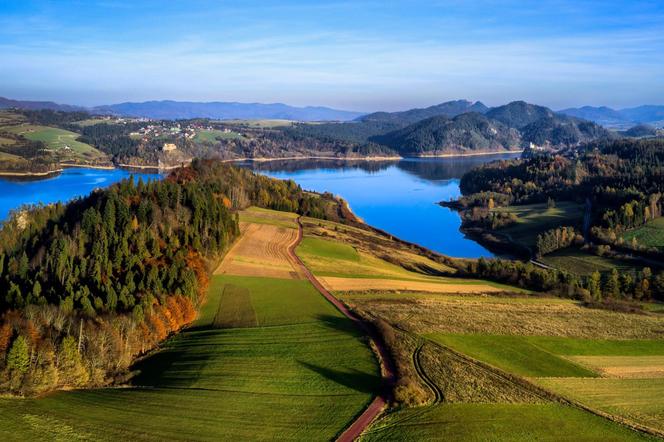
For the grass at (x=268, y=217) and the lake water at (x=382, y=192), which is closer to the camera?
the grass at (x=268, y=217)

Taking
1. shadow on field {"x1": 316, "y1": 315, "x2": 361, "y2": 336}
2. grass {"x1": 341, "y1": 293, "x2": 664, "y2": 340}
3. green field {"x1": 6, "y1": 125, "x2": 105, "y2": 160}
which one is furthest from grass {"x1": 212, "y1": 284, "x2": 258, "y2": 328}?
green field {"x1": 6, "y1": 125, "x2": 105, "y2": 160}

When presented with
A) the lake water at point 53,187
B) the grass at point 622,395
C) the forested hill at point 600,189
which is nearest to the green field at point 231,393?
the grass at point 622,395

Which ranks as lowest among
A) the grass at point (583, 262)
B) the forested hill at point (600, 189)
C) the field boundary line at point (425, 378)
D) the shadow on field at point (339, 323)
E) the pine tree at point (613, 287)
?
A: the grass at point (583, 262)

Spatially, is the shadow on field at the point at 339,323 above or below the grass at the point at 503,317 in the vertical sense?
above

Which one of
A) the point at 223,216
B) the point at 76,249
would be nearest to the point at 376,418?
the point at 76,249

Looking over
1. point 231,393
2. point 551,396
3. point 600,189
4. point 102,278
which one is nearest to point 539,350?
point 551,396

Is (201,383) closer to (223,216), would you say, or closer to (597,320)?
(597,320)

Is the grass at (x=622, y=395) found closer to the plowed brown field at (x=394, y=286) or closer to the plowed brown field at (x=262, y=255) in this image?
the plowed brown field at (x=394, y=286)
